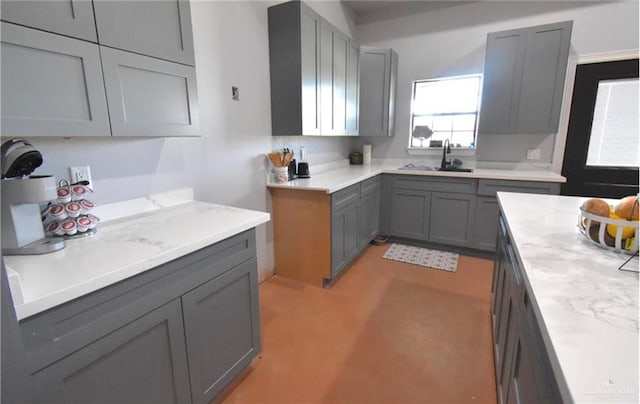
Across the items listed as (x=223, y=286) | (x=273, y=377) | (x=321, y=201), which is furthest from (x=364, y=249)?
(x=223, y=286)

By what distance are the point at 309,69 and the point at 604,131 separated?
10.0 ft

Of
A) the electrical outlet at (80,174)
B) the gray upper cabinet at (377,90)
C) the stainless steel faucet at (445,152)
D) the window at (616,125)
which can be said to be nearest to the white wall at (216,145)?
the electrical outlet at (80,174)

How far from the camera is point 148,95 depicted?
1.38 metres

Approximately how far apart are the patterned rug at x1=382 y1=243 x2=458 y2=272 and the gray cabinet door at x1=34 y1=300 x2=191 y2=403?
8.17ft

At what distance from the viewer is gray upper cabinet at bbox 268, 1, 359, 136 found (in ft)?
8.01

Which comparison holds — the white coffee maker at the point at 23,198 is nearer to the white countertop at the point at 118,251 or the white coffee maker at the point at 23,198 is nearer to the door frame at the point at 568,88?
the white countertop at the point at 118,251

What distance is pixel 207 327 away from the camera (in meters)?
1.40

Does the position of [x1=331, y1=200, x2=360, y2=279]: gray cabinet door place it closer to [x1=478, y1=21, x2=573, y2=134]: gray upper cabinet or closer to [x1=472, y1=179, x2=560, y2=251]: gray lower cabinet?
[x1=472, y1=179, x2=560, y2=251]: gray lower cabinet

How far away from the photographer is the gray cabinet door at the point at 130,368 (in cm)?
92

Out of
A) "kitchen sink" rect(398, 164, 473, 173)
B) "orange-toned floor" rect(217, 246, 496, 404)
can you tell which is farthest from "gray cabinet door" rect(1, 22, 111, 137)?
"kitchen sink" rect(398, 164, 473, 173)

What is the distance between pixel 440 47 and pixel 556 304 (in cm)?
368

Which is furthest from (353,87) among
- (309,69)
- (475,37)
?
(475,37)

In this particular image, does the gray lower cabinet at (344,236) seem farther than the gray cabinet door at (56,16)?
Yes

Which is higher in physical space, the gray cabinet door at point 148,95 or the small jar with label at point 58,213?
the gray cabinet door at point 148,95
